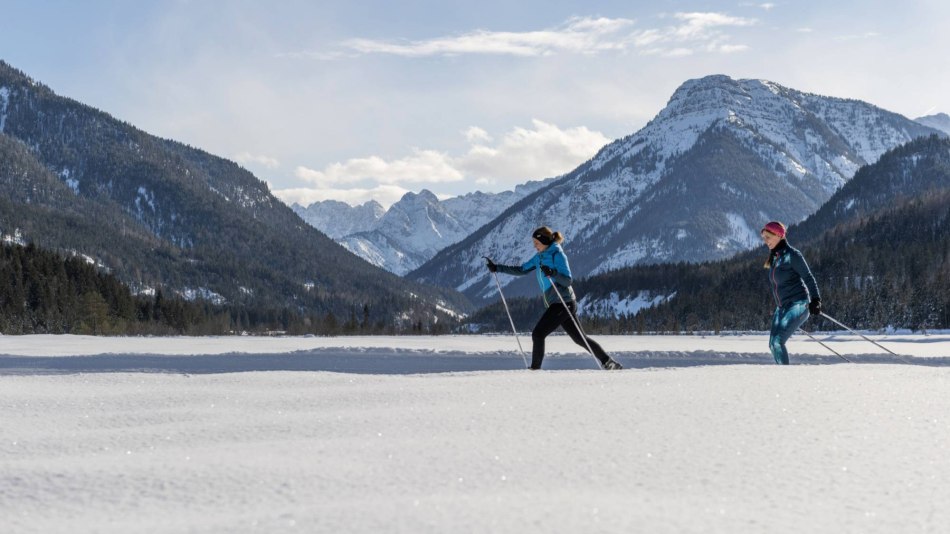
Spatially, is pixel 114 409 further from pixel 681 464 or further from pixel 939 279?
pixel 939 279

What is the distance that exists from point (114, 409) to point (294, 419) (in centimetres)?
166

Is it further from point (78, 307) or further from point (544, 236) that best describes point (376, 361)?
point (78, 307)

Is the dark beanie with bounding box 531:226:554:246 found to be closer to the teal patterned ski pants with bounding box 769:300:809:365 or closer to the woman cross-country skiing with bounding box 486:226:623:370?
the woman cross-country skiing with bounding box 486:226:623:370

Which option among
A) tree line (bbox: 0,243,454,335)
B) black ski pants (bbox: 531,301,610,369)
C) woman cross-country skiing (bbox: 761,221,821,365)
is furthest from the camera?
tree line (bbox: 0,243,454,335)

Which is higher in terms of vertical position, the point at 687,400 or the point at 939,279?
the point at 939,279

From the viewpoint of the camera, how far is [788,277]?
10.9 metres

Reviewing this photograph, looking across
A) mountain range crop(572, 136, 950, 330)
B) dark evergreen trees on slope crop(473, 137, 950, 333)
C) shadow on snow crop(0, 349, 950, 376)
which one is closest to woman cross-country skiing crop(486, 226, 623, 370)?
shadow on snow crop(0, 349, 950, 376)

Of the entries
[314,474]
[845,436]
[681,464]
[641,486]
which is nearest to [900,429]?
[845,436]

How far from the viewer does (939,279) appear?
298 ft

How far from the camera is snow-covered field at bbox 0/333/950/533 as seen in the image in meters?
3.24

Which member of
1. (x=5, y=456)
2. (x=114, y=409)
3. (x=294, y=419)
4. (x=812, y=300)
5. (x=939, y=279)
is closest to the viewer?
(x=5, y=456)

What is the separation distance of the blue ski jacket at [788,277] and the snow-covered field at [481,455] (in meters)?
Answer: 3.39

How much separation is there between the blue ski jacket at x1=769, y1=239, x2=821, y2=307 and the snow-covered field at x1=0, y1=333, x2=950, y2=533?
11.1 feet

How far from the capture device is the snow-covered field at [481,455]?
3.24 metres
